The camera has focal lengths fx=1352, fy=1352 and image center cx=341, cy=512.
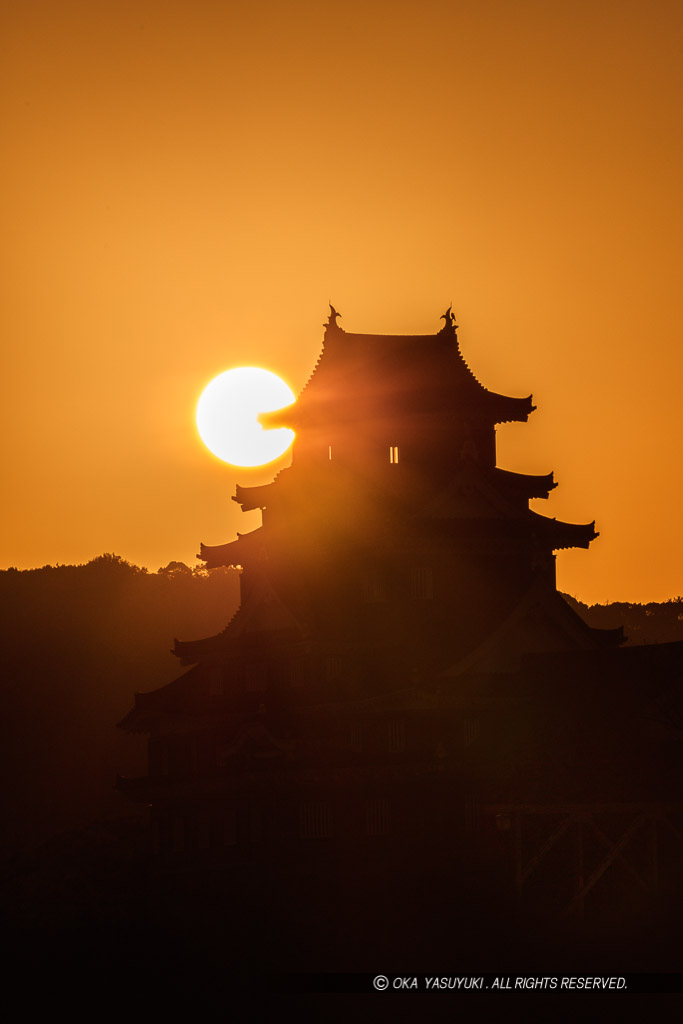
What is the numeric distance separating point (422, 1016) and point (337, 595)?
1729 centimetres

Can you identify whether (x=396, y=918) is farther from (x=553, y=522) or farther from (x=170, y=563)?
(x=170, y=563)

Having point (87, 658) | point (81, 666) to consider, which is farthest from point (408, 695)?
point (87, 658)

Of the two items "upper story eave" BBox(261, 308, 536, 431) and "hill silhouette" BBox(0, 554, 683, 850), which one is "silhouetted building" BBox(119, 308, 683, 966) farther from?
"hill silhouette" BBox(0, 554, 683, 850)

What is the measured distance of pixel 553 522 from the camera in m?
45.2

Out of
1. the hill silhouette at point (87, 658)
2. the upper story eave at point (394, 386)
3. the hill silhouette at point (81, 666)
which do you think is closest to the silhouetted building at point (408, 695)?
the upper story eave at point (394, 386)

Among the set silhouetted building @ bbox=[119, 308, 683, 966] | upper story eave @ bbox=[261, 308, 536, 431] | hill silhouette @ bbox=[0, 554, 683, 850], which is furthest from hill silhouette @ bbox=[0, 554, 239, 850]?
upper story eave @ bbox=[261, 308, 536, 431]

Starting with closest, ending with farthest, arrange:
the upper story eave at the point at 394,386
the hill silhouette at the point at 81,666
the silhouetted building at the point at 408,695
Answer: the silhouetted building at the point at 408,695, the upper story eave at the point at 394,386, the hill silhouette at the point at 81,666

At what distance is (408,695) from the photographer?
40.5 meters

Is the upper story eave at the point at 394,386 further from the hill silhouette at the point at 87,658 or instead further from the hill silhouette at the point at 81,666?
the hill silhouette at the point at 81,666

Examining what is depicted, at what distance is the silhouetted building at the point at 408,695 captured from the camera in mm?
34656

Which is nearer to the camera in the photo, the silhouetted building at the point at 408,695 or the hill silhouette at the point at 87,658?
the silhouetted building at the point at 408,695

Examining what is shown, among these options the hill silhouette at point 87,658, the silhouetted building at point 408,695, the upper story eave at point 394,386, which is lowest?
the hill silhouette at point 87,658

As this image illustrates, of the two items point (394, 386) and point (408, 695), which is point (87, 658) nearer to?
point (394, 386)

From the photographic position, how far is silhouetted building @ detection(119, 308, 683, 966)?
3466cm
